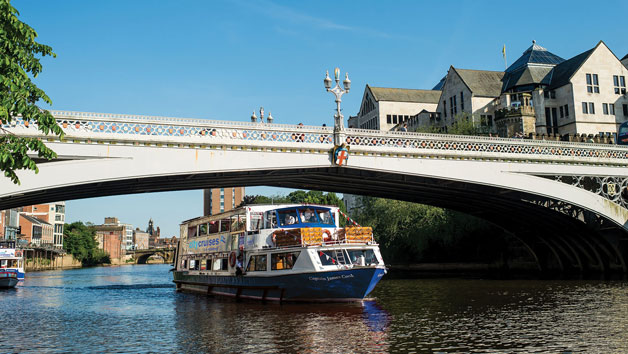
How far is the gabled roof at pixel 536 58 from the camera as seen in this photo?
7019cm

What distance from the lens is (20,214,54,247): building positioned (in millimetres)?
114125

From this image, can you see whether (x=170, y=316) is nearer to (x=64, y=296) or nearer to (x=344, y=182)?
(x=344, y=182)

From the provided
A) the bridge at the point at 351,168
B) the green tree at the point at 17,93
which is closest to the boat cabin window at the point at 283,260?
the bridge at the point at 351,168

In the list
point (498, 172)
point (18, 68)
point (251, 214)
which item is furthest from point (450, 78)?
point (18, 68)

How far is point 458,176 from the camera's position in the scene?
3391cm

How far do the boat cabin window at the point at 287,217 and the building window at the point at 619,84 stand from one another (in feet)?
166

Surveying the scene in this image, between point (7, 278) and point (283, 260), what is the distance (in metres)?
29.8

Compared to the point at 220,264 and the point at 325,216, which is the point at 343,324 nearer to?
the point at 325,216

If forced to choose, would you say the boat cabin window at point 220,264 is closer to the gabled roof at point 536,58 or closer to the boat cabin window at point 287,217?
the boat cabin window at point 287,217

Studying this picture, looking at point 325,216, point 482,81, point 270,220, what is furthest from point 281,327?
point 482,81

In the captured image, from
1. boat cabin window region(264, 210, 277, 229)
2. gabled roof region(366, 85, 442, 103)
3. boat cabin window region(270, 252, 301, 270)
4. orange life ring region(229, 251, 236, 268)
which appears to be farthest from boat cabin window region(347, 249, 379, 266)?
gabled roof region(366, 85, 442, 103)

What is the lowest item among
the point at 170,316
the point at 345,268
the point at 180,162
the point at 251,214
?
the point at 170,316

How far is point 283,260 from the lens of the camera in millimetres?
29922

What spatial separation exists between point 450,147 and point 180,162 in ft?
52.4
